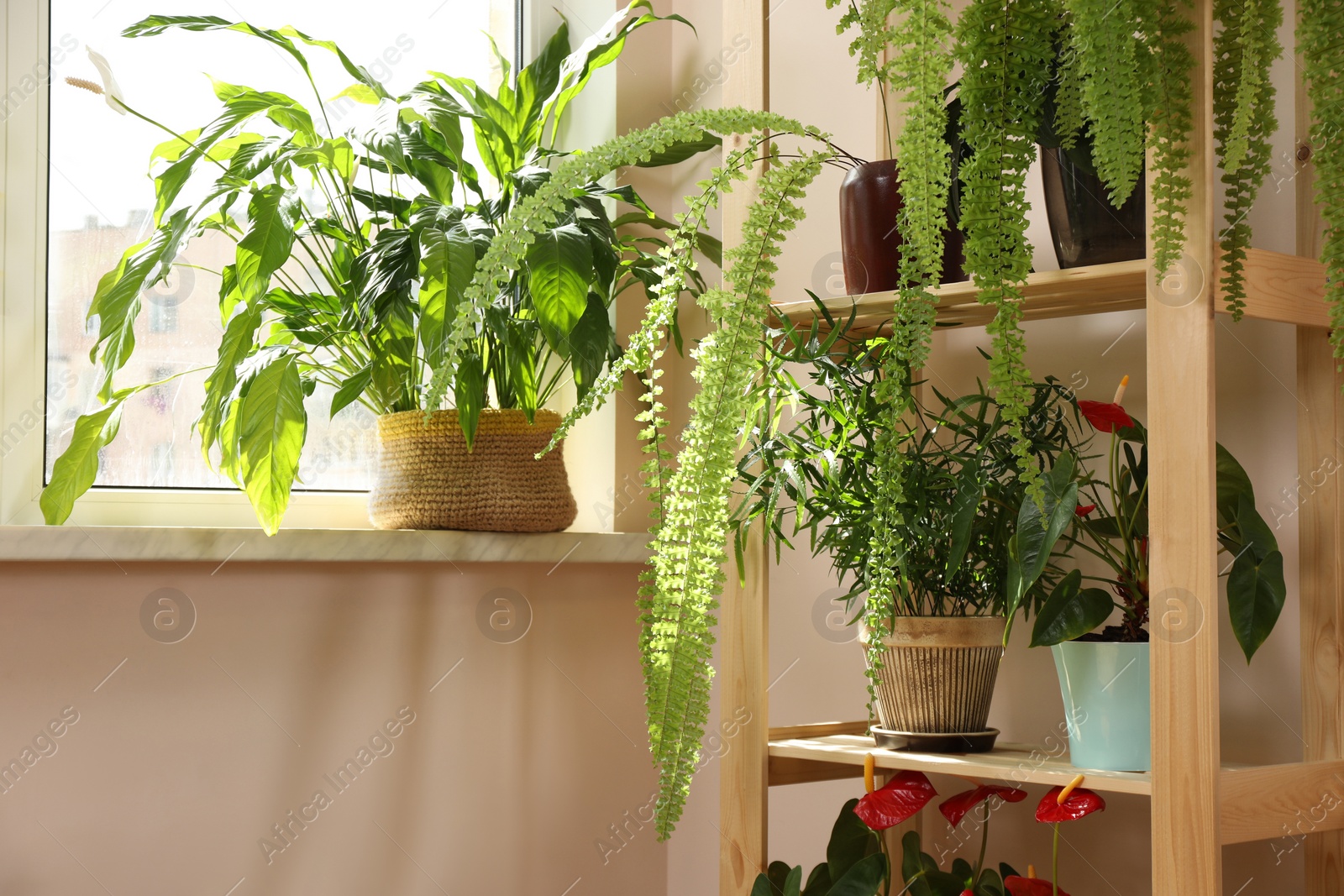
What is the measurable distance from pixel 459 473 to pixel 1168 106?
1.00m

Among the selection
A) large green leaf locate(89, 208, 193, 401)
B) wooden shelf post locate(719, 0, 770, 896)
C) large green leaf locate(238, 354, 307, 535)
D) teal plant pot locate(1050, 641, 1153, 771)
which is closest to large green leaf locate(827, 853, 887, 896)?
wooden shelf post locate(719, 0, 770, 896)

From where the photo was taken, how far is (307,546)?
1.44m

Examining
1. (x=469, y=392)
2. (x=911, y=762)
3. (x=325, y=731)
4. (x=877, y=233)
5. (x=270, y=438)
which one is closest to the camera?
(x=911, y=762)

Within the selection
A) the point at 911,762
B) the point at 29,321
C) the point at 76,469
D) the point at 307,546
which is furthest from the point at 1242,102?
the point at 29,321

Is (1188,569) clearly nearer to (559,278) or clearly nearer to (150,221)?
(559,278)

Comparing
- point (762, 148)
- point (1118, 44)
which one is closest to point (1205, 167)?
point (1118, 44)

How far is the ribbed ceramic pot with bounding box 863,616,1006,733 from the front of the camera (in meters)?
1.12

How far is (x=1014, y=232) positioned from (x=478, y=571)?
105cm

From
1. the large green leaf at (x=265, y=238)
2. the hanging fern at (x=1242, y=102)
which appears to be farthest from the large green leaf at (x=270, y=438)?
the hanging fern at (x=1242, y=102)

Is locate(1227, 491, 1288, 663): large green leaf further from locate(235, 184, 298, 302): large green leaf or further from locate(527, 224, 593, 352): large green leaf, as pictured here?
locate(235, 184, 298, 302): large green leaf

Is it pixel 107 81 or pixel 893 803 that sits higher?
pixel 107 81

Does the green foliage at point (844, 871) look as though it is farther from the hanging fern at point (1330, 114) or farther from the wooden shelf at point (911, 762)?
the hanging fern at point (1330, 114)

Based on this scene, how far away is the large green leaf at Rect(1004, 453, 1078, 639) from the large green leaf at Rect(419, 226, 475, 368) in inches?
24.8

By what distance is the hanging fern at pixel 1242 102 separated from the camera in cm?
79
